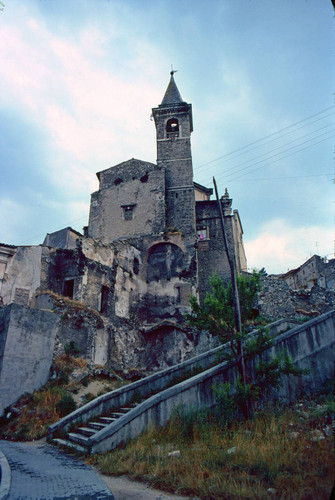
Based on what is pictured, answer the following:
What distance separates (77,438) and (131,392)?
2.39 m

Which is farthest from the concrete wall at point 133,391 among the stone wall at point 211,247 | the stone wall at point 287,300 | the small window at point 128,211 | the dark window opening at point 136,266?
the small window at point 128,211

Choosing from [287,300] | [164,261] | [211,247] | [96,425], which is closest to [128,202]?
[164,261]

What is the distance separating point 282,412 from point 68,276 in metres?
14.0

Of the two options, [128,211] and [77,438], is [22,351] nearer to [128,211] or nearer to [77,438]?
[77,438]

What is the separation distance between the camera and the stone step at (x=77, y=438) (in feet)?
24.3

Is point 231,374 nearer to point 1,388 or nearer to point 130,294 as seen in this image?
point 1,388

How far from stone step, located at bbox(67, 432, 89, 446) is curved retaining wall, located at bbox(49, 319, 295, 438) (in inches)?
18.0

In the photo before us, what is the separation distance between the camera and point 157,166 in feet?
90.8

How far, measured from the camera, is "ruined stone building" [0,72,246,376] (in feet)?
57.6

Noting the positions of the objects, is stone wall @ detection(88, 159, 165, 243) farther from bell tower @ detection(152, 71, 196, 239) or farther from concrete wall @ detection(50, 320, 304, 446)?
concrete wall @ detection(50, 320, 304, 446)

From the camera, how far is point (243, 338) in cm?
804

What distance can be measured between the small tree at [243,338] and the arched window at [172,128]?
23995 millimetres

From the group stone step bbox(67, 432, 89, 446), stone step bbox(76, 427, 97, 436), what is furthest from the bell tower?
stone step bbox(67, 432, 89, 446)

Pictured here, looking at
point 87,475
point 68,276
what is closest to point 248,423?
point 87,475
